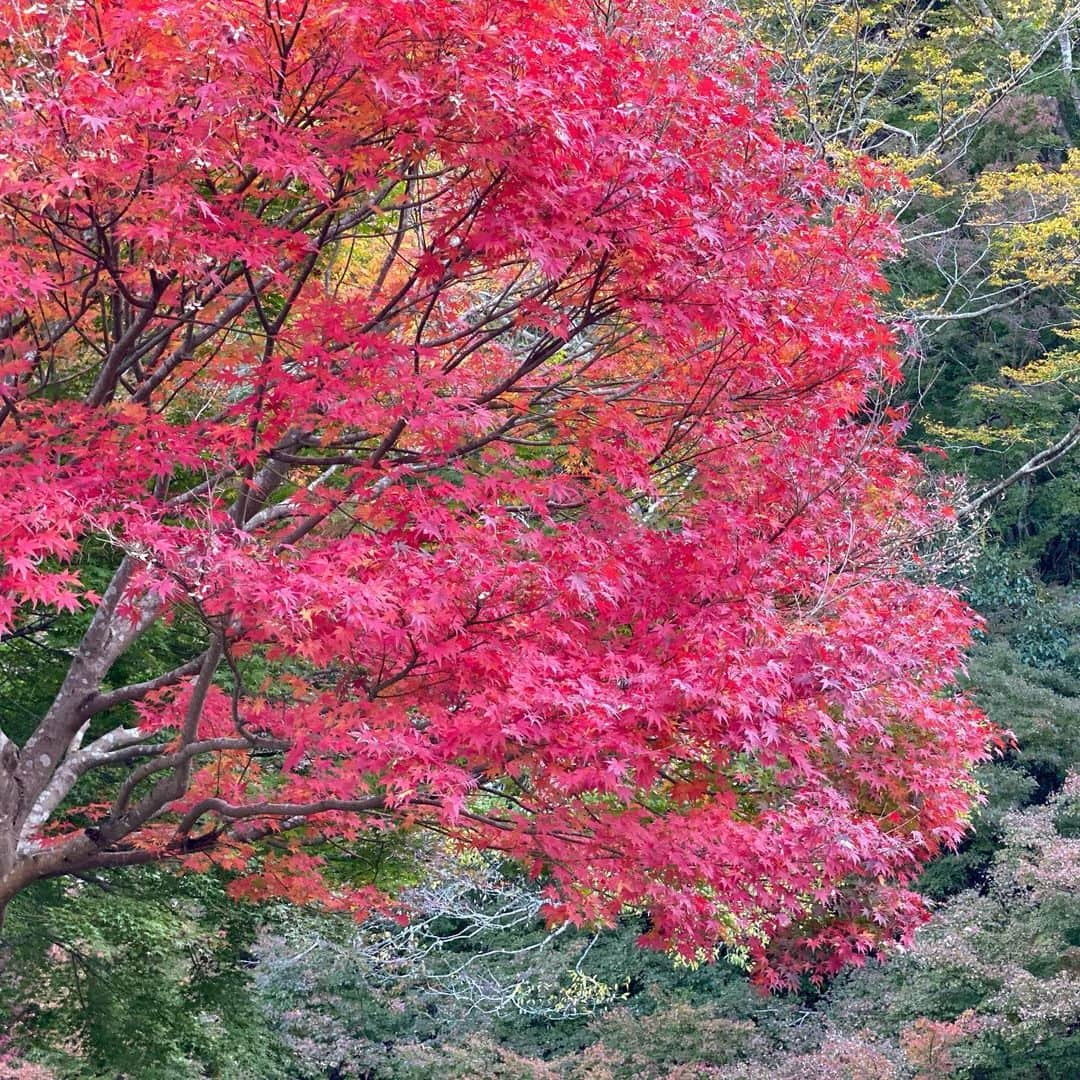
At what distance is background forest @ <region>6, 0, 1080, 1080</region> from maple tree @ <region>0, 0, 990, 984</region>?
9.38ft

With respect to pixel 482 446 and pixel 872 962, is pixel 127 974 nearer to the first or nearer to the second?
pixel 482 446

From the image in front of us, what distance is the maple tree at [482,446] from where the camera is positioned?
370 centimetres

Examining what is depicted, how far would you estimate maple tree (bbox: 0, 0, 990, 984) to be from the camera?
370 centimetres

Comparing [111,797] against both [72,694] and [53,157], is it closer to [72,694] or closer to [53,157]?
[72,694]

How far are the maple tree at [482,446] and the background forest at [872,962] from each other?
2.86m

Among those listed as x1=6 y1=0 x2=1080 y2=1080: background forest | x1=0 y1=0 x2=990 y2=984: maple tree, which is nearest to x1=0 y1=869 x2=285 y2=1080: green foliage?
x1=6 y1=0 x2=1080 y2=1080: background forest

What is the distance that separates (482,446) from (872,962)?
11.2 metres

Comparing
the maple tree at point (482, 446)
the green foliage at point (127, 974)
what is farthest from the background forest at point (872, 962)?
the maple tree at point (482, 446)

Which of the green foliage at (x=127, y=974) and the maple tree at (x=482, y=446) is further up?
the maple tree at (x=482, y=446)

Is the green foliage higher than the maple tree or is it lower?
lower

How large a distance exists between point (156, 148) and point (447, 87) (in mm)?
919

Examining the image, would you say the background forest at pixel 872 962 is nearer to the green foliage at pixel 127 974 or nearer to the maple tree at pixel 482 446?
the green foliage at pixel 127 974

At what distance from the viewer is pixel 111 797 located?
25.2ft

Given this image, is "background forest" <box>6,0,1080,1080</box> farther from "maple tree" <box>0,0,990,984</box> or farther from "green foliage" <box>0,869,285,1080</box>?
"maple tree" <box>0,0,990,984</box>
